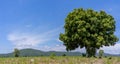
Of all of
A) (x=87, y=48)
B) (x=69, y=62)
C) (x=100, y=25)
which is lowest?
(x=69, y=62)

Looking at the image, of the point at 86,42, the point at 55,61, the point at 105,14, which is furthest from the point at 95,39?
the point at 55,61

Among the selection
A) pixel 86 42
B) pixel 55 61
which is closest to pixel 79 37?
pixel 86 42

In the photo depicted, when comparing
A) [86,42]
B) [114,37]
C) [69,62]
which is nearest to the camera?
[69,62]

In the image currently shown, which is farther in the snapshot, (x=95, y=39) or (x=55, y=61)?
(x=95, y=39)

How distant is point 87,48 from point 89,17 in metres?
7.86

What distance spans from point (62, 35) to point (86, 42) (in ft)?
29.5

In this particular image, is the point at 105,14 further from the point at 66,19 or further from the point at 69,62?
the point at 69,62

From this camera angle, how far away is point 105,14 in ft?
291

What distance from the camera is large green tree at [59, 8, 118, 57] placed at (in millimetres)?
82812

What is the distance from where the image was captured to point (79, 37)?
82.8 m

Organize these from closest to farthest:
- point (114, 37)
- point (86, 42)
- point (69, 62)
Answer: point (69, 62), point (86, 42), point (114, 37)

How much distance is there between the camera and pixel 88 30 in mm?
84812

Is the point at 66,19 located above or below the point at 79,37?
above

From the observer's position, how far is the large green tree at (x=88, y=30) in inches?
3260
